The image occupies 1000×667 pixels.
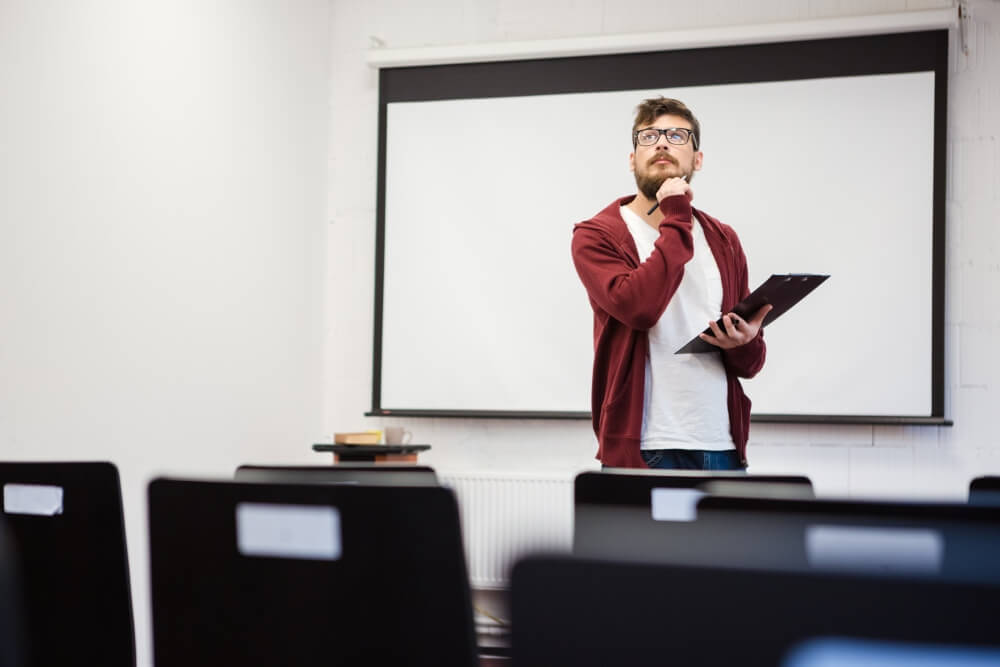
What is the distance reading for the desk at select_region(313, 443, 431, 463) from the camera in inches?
143

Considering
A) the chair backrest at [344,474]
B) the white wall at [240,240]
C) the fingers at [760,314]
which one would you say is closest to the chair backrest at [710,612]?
the chair backrest at [344,474]

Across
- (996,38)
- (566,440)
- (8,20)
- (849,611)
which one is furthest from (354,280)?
(849,611)

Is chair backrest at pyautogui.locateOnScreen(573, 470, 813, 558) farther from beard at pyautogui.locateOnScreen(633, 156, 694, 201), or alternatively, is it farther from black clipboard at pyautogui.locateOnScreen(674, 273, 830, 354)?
beard at pyautogui.locateOnScreen(633, 156, 694, 201)

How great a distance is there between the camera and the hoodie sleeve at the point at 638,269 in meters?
1.82

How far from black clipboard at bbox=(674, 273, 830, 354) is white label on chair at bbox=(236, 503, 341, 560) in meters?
1.09

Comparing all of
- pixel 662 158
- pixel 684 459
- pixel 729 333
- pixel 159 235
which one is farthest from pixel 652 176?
pixel 159 235

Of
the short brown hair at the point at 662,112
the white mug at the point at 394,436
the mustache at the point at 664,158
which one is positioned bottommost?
the white mug at the point at 394,436

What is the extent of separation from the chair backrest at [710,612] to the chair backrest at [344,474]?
571mm

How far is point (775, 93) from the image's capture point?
12.7 ft

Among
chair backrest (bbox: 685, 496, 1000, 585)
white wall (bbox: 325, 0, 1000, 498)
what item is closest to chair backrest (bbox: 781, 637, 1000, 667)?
chair backrest (bbox: 685, 496, 1000, 585)

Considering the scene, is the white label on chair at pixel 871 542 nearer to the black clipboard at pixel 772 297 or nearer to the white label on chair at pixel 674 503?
the white label on chair at pixel 674 503

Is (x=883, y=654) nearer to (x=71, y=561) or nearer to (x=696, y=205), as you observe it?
(x=71, y=561)

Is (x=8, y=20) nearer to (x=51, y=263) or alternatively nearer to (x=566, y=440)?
(x=51, y=263)

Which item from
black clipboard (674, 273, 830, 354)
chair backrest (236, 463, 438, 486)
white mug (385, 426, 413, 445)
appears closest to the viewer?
chair backrest (236, 463, 438, 486)
